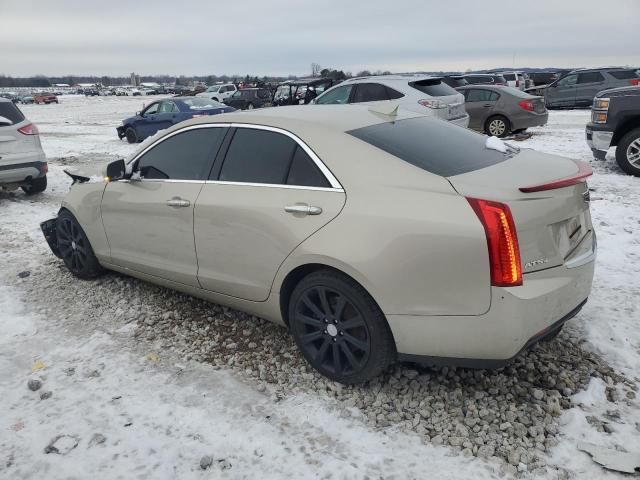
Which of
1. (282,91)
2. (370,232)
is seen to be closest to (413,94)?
(370,232)

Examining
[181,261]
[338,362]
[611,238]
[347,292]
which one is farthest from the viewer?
[611,238]

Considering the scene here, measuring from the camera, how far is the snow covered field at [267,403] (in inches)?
100

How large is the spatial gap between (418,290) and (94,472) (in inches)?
72.9

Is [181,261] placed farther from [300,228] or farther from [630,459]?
[630,459]

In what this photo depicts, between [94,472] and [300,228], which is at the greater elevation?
[300,228]

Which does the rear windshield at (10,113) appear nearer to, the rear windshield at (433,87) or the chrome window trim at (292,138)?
the chrome window trim at (292,138)

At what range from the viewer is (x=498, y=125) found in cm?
1345

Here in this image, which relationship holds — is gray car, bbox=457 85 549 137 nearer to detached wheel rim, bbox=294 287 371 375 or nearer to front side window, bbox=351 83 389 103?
front side window, bbox=351 83 389 103

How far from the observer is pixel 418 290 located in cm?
261

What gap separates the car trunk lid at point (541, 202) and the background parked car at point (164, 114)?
13.5m

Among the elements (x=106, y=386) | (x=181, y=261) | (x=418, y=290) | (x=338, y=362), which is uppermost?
(x=418, y=290)

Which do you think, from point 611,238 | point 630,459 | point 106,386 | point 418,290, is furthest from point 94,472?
point 611,238

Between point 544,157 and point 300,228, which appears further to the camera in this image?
point 544,157

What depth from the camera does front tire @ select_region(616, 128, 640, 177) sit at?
8.00 meters
